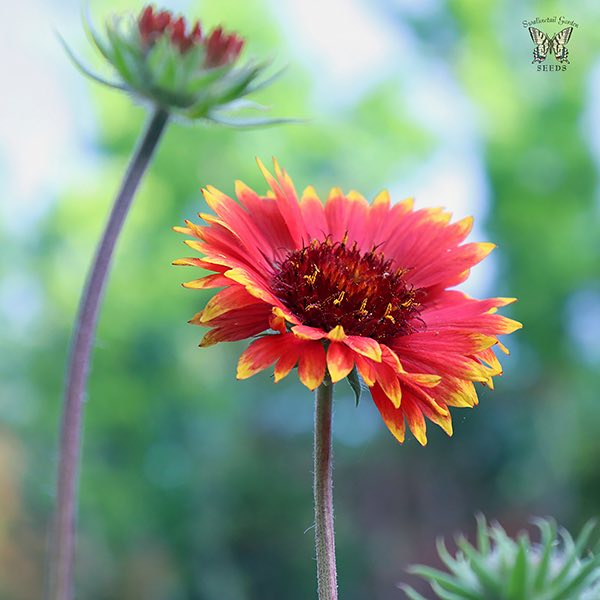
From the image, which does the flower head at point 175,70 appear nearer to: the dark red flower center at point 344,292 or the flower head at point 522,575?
the dark red flower center at point 344,292

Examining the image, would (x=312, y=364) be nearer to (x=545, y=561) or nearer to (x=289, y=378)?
(x=545, y=561)

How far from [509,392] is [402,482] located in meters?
0.76

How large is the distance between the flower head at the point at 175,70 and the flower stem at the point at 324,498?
0.16m

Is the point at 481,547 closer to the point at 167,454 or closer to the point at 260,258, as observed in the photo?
the point at 260,258

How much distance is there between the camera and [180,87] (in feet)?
1.61

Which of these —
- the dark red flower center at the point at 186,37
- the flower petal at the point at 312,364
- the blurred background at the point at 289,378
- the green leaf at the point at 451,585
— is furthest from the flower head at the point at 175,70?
the blurred background at the point at 289,378

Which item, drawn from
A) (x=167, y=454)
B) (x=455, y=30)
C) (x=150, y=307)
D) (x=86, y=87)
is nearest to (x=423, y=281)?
(x=150, y=307)

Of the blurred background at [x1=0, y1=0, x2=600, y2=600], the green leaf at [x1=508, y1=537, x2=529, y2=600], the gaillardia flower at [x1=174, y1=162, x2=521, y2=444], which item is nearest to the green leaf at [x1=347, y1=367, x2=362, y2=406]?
the gaillardia flower at [x1=174, y1=162, x2=521, y2=444]

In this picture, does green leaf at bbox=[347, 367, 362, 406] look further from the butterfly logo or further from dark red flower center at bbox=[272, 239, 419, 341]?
the butterfly logo

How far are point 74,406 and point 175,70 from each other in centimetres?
19

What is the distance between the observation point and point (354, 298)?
1.54ft

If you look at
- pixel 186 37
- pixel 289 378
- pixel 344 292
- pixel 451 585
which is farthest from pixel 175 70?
pixel 289 378

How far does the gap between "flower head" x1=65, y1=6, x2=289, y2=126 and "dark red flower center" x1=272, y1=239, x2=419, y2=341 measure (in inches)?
3.2

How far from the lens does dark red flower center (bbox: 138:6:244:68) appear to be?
1.63 feet
